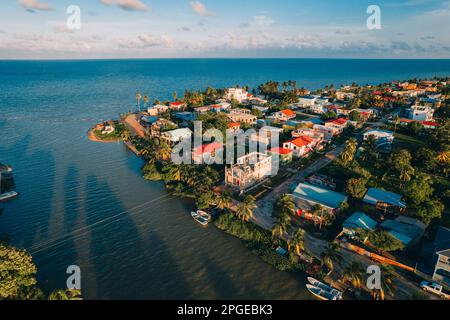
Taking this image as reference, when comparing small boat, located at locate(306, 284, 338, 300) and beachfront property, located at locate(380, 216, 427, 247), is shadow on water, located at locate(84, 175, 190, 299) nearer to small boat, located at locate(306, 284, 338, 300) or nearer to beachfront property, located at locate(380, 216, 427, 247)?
small boat, located at locate(306, 284, 338, 300)

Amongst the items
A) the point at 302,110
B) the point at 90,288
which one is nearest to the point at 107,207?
the point at 90,288

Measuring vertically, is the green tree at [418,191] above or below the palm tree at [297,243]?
above

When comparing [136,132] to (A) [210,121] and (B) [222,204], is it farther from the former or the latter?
(B) [222,204]

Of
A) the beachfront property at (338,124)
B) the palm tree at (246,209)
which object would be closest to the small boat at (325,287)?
the palm tree at (246,209)

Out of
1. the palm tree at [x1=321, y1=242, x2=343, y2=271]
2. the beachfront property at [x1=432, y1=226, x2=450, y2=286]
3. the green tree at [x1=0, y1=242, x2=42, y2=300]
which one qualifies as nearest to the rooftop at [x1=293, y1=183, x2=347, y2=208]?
the palm tree at [x1=321, y1=242, x2=343, y2=271]

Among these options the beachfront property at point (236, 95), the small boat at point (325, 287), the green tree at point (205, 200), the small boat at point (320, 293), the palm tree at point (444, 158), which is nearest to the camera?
the small boat at point (320, 293)

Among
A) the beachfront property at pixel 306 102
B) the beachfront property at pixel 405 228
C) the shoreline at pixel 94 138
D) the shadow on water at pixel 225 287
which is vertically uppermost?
the beachfront property at pixel 306 102

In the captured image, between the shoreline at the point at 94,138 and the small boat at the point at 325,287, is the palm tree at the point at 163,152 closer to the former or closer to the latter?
the shoreline at the point at 94,138
